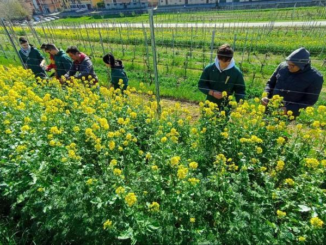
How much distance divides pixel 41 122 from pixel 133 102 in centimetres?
156

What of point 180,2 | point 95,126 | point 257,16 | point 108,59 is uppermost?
point 108,59

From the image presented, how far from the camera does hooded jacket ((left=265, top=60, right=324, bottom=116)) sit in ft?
10.6

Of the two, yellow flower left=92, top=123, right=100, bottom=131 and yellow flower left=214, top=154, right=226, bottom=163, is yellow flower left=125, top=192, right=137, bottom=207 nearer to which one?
yellow flower left=214, top=154, right=226, bottom=163

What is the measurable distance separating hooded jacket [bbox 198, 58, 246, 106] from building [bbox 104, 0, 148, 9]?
57800 millimetres

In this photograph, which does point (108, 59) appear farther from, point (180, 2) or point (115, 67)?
point (180, 2)

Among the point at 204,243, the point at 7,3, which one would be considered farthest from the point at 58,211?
the point at 7,3

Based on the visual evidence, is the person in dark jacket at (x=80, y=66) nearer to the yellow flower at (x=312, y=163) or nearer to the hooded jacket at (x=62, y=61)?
the hooded jacket at (x=62, y=61)

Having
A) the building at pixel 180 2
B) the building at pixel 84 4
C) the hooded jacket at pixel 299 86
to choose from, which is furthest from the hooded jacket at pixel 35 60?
the building at pixel 84 4

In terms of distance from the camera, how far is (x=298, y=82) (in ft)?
10.8

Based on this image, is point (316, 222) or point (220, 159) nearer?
point (316, 222)

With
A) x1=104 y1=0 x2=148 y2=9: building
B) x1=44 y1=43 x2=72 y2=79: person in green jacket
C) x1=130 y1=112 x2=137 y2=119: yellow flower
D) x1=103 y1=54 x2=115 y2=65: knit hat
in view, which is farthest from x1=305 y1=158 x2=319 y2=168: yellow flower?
x1=104 y1=0 x2=148 y2=9: building

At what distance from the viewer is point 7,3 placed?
4228cm

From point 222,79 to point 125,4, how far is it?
6200 centimetres

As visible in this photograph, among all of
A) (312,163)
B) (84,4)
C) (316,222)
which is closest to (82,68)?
(312,163)
